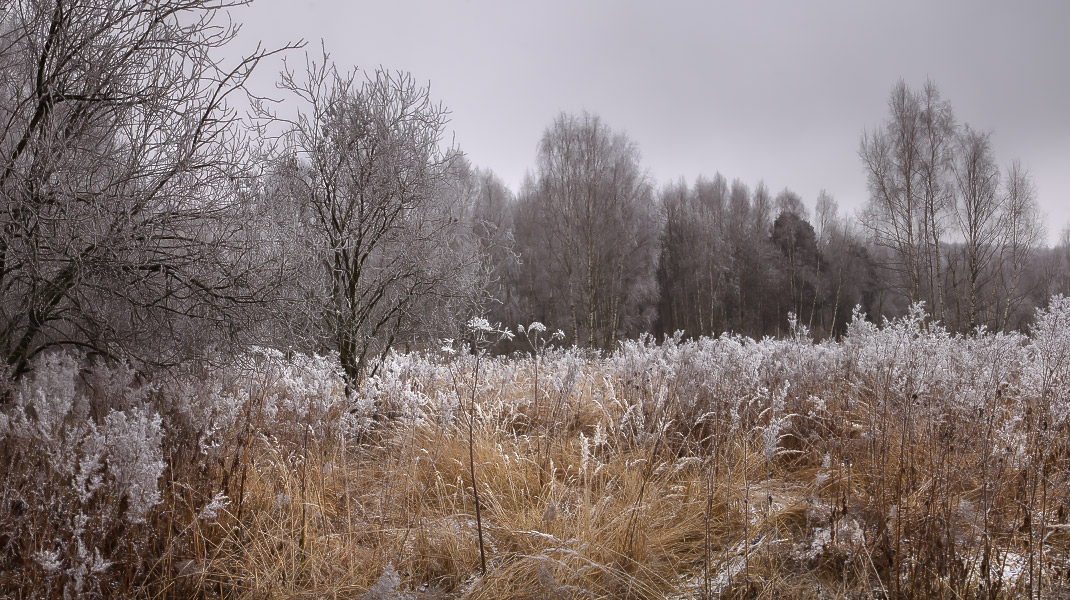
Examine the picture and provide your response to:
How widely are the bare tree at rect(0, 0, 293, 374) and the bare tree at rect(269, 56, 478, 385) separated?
146 cm

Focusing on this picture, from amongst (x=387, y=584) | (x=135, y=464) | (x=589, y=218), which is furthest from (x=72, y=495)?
(x=589, y=218)

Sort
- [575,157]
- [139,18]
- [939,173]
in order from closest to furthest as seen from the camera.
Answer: [139,18] → [939,173] → [575,157]

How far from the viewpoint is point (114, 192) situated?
3.43 metres

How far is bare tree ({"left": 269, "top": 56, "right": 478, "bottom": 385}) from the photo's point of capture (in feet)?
18.2

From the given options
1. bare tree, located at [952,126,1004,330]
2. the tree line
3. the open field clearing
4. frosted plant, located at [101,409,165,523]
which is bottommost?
the open field clearing

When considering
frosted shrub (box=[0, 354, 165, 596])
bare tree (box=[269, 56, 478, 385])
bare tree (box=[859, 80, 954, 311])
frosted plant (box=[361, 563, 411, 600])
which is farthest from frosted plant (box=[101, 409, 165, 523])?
bare tree (box=[859, 80, 954, 311])

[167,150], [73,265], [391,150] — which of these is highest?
[391,150]

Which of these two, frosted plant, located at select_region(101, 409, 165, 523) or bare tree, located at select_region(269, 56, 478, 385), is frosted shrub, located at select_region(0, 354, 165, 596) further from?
bare tree, located at select_region(269, 56, 478, 385)

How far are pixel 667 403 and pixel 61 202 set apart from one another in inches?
166

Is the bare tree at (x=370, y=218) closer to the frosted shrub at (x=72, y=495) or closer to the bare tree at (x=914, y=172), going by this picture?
the frosted shrub at (x=72, y=495)

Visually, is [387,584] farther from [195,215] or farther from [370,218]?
[370,218]

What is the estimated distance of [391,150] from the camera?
5.63 metres

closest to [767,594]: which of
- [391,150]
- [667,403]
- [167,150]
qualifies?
[667,403]

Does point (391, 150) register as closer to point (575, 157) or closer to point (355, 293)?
point (355, 293)
